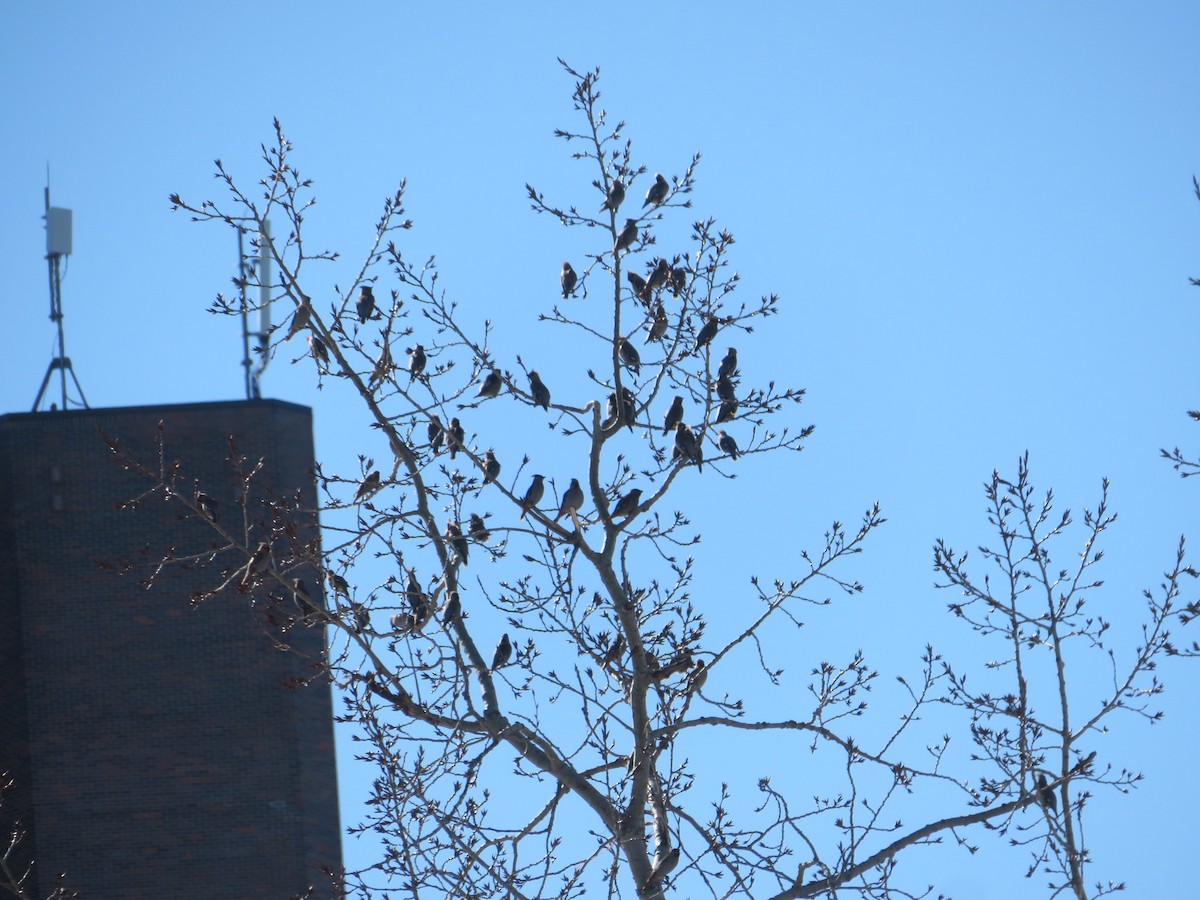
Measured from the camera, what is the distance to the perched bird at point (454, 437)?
7.14 meters

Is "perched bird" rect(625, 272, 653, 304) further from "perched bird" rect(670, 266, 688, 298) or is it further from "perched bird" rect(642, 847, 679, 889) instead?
"perched bird" rect(642, 847, 679, 889)

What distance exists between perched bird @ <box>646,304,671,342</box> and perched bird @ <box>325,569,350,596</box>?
1.68 metres

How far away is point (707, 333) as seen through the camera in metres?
7.19

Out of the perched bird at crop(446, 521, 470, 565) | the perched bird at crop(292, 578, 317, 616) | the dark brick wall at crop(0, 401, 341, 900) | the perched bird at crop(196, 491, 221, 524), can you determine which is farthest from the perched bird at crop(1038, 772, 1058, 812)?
the dark brick wall at crop(0, 401, 341, 900)

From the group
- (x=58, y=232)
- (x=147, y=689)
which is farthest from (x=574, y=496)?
(x=58, y=232)

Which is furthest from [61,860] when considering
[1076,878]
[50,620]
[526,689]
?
[1076,878]

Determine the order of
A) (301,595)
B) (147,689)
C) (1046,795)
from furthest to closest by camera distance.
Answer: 1. (147,689)
2. (1046,795)
3. (301,595)

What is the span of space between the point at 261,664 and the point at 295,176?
12.4 m

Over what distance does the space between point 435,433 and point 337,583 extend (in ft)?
2.65

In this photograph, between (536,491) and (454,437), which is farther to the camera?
(536,491)

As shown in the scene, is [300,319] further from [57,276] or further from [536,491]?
[57,276]

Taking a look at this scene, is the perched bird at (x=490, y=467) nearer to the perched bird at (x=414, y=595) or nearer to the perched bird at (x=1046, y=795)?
the perched bird at (x=414, y=595)

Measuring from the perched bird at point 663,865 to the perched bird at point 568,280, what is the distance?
8.69 feet

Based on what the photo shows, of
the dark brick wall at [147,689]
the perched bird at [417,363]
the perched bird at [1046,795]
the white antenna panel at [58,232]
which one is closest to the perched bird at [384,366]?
the perched bird at [417,363]
